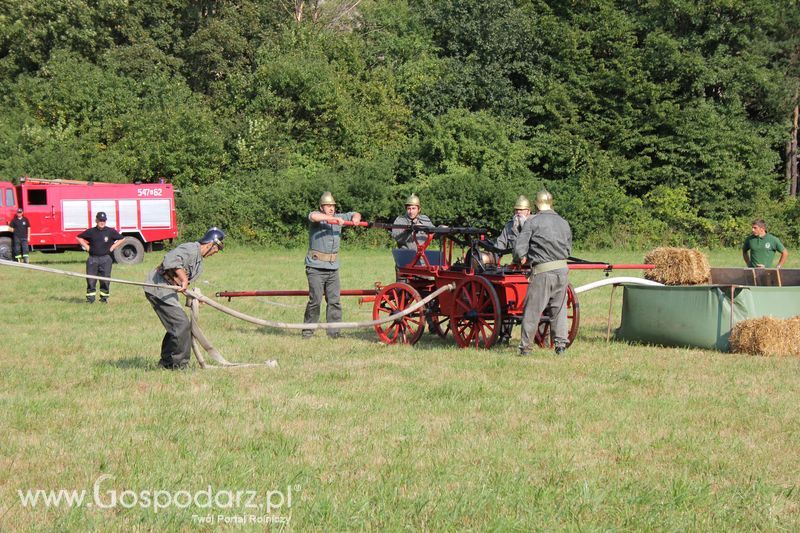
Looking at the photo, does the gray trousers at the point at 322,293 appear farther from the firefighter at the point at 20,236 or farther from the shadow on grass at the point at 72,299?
the firefighter at the point at 20,236

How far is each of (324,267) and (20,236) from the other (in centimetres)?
1723

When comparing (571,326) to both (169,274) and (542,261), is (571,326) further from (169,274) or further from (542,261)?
(169,274)

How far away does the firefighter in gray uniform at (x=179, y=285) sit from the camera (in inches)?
366

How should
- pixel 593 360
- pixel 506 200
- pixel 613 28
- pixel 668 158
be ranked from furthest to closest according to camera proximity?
pixel 613 28 → pixel 668 158 → pixel 506 200 → pixel 593 360

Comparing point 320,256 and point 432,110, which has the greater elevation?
point 432,110

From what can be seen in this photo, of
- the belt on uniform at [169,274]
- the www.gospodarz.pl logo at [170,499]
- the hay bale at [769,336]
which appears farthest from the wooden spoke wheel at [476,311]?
the www.gospodarz.pl logo at [170,499]

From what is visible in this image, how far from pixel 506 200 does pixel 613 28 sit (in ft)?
34.3

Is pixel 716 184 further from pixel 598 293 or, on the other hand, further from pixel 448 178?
pixel 598 293

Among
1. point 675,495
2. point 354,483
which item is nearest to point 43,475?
point 354,483

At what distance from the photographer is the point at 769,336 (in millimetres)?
10531

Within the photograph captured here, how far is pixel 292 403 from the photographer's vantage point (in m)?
7.99

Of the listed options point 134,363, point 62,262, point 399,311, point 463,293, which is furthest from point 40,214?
point 463,293

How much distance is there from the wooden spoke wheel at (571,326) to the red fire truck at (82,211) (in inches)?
772

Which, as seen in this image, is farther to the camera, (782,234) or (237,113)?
(237,113)
